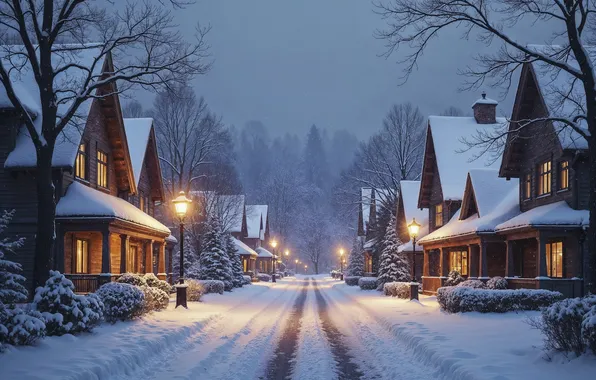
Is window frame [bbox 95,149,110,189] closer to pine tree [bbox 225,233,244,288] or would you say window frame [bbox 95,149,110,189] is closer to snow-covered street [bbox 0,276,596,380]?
snow-covered street [bbox 0,276,596,380]

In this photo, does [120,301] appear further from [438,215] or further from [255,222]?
[255,222]

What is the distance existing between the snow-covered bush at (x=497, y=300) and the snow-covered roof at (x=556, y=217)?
2.72 meters

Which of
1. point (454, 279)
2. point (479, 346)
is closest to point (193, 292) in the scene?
point (454, 279)

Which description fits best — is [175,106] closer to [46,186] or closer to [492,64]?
[46,186]

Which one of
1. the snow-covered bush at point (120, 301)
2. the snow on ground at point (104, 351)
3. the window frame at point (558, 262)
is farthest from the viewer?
the window frame at point (558, 262)

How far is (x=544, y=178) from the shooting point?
2477 centimetres

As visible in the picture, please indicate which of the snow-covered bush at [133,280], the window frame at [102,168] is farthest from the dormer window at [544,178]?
the window frame at [102,168]

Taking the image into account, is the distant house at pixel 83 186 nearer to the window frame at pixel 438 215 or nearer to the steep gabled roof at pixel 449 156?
the steep gabled roof at pixel 449 156

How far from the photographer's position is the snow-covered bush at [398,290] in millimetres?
28453

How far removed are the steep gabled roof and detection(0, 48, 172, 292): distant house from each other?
17.0 meters

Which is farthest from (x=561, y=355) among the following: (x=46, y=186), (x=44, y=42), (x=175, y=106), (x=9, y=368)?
(x=175, y=106)

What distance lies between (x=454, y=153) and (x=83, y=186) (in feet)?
72.7

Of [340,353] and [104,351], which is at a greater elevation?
[104,351]

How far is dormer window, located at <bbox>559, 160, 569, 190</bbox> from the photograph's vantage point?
22.6m
